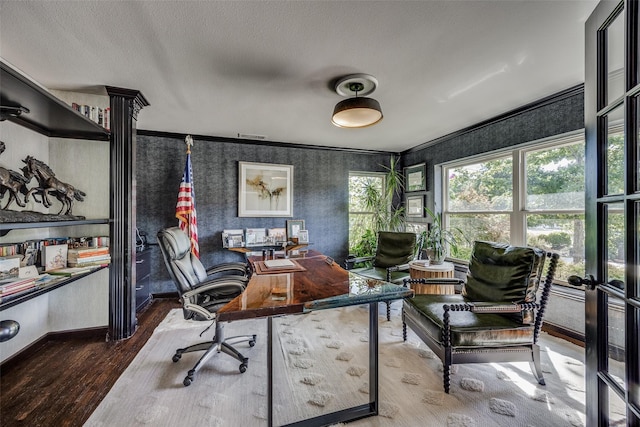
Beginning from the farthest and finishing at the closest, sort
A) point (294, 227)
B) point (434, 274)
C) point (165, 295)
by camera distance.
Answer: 1. point (294, 227)
2. point (165, 295)
3. point (434, 274)

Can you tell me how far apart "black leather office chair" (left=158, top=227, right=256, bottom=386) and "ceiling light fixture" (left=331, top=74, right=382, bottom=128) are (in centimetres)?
160

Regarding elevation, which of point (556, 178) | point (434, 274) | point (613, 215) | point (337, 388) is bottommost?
point (337, 388)

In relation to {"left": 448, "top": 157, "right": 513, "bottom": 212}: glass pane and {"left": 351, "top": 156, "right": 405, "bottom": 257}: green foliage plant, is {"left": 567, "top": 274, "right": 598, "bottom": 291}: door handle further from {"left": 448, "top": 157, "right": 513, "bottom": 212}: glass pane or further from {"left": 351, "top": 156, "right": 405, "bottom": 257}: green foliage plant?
{"left": 351, "top": 156, "right": 405, "bottom": 257}: green foliage plant

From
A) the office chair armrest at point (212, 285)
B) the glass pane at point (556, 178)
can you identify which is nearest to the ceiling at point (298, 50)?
the glass pane at point (556, 178)

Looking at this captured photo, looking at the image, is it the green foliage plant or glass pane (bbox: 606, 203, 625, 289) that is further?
the green foliage plant

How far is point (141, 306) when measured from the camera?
343 centimetres

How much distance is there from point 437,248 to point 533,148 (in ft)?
5.02

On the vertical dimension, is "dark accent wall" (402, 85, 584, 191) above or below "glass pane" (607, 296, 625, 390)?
above

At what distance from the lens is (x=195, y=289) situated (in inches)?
77.4

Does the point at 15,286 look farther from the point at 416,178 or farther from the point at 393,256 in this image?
the point at 416,178

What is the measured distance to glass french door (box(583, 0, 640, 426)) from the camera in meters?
0.90

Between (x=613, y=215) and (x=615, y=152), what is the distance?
0.75ft

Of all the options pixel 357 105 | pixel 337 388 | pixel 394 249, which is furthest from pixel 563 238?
pixel 337 388

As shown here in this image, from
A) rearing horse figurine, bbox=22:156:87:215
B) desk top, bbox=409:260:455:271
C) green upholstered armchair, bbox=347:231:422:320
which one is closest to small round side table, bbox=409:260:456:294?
desk top, bbox=409:260:455:271
